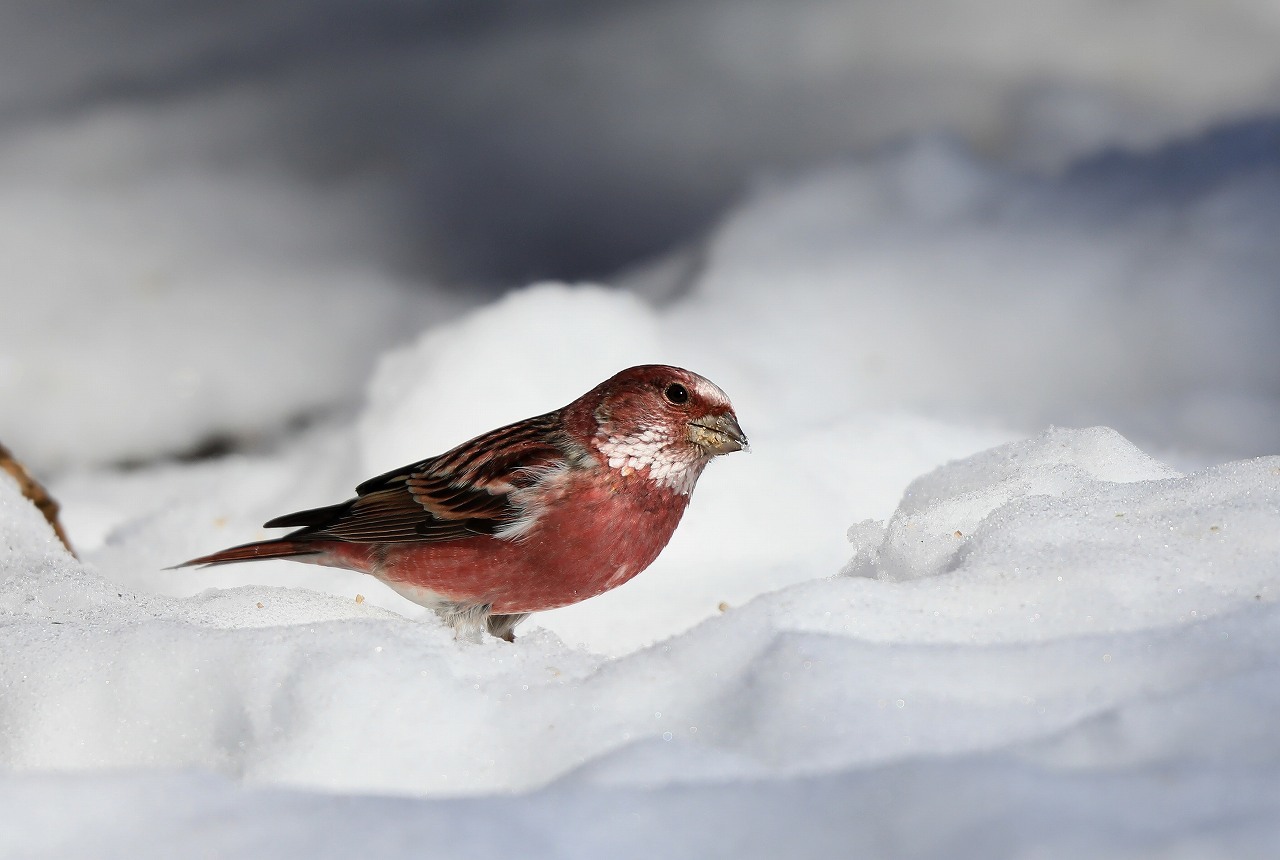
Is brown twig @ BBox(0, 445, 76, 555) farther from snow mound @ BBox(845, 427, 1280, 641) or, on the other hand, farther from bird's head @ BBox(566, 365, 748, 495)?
snow mound @ BBox(845, 427, 1280, 641)

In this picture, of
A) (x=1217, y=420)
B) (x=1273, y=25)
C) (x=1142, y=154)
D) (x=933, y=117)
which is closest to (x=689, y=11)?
(x=933, y=117)

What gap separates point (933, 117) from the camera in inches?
307

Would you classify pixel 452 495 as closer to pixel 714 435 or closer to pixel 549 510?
pixel 549 510

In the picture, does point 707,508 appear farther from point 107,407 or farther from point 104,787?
point 107,407

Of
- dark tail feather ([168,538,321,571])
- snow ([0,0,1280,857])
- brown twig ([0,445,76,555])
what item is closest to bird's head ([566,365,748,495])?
snow ([0,0,1280,857])

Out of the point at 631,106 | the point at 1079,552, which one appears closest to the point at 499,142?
the point at 631,106

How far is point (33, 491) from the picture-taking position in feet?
11.1

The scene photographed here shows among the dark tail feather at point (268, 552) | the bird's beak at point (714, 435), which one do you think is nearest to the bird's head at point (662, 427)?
the bird's beak at point (714, 435)

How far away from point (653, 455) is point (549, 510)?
0.31 metres

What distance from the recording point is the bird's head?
304 centimetres

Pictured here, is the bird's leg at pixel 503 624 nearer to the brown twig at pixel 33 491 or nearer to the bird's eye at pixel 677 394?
the bird's eye at pixel 677 394

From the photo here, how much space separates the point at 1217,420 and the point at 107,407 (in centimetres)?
570

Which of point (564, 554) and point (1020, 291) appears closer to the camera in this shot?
point (564, 554)

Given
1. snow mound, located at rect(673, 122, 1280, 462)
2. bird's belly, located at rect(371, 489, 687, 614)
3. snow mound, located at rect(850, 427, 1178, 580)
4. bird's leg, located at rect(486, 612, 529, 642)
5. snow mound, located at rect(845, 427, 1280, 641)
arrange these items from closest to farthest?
snow mound, located at rect(845, 427, 1280, 641) < snow mound, located at rect(850, 427, 1178, 580) < bird's belly, located at rect(371, 489, 687, 614) < bird's leg, located at rect(486, 612, 529, 642) < snow mound, located at rect(673, 122, 1280, 462)
